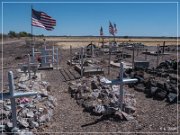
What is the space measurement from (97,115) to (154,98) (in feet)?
9.42

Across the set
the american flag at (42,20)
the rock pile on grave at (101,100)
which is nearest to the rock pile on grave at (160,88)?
the rock pile on grave at (101,100)

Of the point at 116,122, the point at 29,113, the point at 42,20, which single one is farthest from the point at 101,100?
the point at 42,20

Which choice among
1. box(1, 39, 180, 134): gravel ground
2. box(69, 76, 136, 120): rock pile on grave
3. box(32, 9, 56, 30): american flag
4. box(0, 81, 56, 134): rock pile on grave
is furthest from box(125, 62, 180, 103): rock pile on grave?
box(32, 9, 56, 30): american flag

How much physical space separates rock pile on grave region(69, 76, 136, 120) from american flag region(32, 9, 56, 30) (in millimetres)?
5105

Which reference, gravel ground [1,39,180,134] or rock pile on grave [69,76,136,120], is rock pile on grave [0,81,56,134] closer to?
gravel ground [1,39,180,134]

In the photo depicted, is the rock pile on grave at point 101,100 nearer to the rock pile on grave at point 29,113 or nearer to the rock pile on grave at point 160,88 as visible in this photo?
the rock pile on grave at point 160,88

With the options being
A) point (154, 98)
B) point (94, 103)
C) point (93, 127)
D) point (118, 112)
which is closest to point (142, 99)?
point (154, 98)

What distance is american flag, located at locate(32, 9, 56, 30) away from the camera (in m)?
15.4

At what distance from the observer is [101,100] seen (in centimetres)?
936

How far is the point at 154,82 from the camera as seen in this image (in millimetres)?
11836

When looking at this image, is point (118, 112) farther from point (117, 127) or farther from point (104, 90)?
point (104, 90)

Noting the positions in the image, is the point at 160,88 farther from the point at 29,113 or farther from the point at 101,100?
the point at 29,113

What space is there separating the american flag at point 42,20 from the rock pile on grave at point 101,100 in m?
5.11

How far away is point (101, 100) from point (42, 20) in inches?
299
